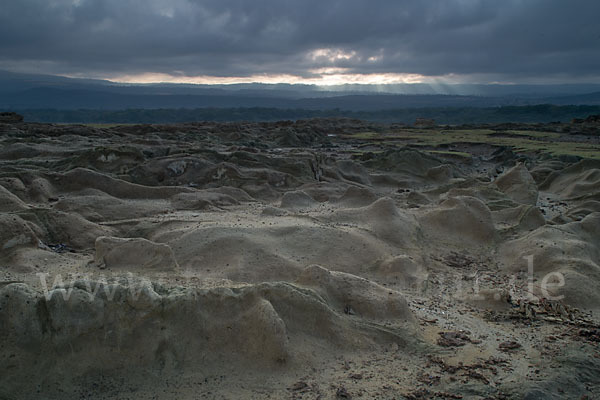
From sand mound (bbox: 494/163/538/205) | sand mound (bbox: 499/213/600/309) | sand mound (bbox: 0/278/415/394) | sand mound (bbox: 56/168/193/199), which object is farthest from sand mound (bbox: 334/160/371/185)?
sand mound (bbox: 0/278/415/394)

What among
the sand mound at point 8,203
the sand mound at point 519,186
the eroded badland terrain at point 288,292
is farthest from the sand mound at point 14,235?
the sand mound at point 519,186

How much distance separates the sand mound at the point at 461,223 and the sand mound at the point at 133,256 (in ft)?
16.2

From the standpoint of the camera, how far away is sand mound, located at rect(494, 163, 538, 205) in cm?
1103

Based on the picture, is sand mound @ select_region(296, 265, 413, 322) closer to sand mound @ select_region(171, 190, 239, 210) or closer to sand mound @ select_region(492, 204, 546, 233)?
sand mound @ select_region(492, 204, 546, 233)

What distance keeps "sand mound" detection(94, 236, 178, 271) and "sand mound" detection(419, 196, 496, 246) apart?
4947 mm

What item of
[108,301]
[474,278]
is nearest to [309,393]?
[108,301]

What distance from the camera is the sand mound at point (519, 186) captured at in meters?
11.0

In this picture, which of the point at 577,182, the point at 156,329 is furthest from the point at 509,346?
the point at 577,182

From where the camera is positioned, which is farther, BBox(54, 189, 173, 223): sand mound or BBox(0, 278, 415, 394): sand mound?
BBox(54, 189, 173, 223): sand mound

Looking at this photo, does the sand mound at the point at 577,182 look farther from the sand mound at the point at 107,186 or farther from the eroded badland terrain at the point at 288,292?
the sand mound at the point at 107,186

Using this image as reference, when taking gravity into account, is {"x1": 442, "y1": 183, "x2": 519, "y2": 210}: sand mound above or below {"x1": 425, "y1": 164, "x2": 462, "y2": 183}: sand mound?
above

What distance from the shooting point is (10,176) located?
9.79 meters

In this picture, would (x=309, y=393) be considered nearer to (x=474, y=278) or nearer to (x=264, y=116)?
(x=474, y=278)

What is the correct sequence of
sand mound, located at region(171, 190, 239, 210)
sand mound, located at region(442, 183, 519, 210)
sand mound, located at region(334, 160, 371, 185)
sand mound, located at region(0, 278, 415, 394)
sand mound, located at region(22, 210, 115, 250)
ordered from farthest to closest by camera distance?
sand mound, located at region(334, 160, 371, 185)
sand mound, located at region(442, 183, 519, 210)
sand mound, located at region(171, 190, 239, 210)
sand mound, located at region(22, 210, 115, 250)
sand mound, located at region(0, 278, 415, 394)
